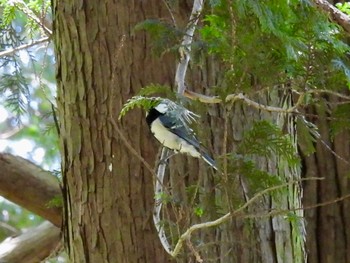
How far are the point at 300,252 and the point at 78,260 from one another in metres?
0.54

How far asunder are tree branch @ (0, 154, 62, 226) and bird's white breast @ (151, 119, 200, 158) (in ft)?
2.39

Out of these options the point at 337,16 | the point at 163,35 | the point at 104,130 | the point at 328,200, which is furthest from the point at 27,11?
the point at 328,200

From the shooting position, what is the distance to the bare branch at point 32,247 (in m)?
2.26

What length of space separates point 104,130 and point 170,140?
345 millimetres

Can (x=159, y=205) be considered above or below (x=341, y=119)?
below

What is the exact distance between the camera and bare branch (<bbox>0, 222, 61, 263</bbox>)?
2.26 metres

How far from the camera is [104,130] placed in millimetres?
1738

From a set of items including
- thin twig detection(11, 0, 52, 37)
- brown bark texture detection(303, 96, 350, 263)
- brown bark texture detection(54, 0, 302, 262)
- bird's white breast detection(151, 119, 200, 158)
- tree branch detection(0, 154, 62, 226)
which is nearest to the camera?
bird's white breast detection(151, 119, 200, 158)

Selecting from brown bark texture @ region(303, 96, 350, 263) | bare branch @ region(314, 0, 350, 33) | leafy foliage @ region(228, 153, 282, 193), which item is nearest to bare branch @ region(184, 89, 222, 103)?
leafy foliage @ region(228, 153, 282, 193)

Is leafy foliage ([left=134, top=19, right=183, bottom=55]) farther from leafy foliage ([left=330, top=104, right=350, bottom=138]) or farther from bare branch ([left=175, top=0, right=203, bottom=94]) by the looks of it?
leafy foliage ([left=330, top=104, right=350, bottom=138])

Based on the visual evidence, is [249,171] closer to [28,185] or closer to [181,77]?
[181,77]

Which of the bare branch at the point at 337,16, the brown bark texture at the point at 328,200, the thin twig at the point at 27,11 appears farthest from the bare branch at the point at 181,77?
the brown bark texture at the point at 328,200

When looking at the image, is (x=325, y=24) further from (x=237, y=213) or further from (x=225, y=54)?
(x=237, y=213)

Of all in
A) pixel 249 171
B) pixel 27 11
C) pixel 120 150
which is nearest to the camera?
pixel 249 171
